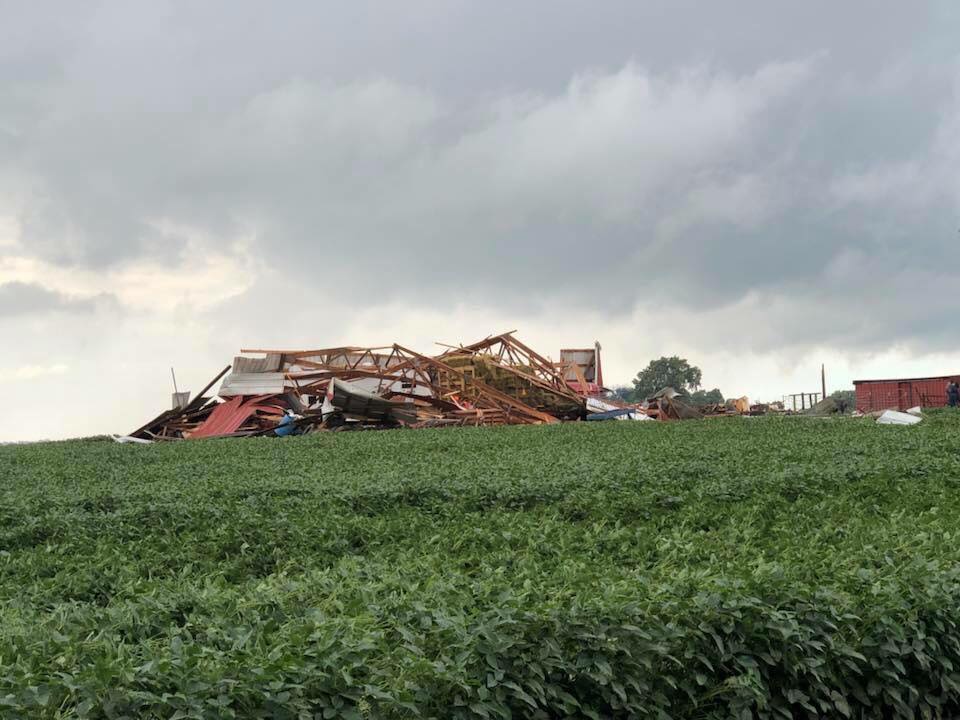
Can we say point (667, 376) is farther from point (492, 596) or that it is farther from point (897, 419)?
point (492, 596)

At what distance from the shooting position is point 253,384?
3297cm

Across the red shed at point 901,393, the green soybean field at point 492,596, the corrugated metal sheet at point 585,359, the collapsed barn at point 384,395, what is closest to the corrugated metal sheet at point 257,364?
the collapsed barn at point 384,395

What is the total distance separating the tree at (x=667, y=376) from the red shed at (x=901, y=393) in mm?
34811

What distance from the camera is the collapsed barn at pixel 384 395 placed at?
99.2ft

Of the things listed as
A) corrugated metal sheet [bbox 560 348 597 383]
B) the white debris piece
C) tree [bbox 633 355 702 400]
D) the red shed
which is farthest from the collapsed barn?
tree [bbox 633 355 702 400]

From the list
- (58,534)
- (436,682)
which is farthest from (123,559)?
(436,682)

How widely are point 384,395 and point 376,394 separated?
87cm

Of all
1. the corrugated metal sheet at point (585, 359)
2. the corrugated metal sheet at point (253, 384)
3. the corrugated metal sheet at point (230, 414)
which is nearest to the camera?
the corrugated metal sheet at point (230, 414)

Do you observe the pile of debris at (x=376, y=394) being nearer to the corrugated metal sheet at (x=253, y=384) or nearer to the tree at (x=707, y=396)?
the corrugated metal sheet at (x=253, y=384)

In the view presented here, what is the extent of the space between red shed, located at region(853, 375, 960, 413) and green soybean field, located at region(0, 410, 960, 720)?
113 feet

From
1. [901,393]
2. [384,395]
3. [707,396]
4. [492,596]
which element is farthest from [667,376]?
[492,596]

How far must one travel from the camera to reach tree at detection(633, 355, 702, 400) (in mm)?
83000

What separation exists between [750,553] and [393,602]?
3.50 m

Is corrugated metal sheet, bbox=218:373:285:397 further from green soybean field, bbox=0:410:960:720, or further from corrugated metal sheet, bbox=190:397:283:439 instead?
green soybean field, bbox=0:410:960:720
